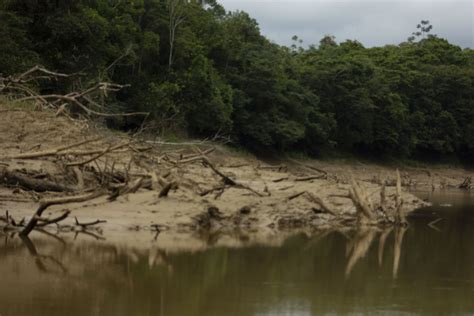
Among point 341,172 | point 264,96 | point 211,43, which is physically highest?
point 211,43

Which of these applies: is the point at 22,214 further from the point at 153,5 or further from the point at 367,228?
the point at 153,5

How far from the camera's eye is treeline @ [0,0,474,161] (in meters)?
30.3

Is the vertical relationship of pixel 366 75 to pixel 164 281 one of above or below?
above

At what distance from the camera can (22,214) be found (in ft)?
42.1

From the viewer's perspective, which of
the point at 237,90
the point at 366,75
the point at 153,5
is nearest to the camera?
the point at 153,5

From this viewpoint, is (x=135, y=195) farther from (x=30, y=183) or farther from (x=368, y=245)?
(x=368, y=245)

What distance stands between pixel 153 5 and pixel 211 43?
5018 mm

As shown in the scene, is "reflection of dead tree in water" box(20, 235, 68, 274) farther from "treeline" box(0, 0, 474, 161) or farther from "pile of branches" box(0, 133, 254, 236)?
"treeline" box(0, 0, 474, 161)

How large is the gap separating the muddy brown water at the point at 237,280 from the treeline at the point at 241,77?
1381 cm

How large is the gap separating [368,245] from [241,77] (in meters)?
30.7

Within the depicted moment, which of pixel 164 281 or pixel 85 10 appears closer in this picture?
pixel 164 281

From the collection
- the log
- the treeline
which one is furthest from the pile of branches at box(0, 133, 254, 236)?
the treeline

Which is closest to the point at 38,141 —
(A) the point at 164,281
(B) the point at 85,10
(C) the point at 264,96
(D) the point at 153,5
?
(A) the point at 164,281

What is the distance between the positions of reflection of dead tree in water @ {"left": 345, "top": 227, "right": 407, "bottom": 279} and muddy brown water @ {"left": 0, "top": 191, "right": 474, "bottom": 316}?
0.10 ft
